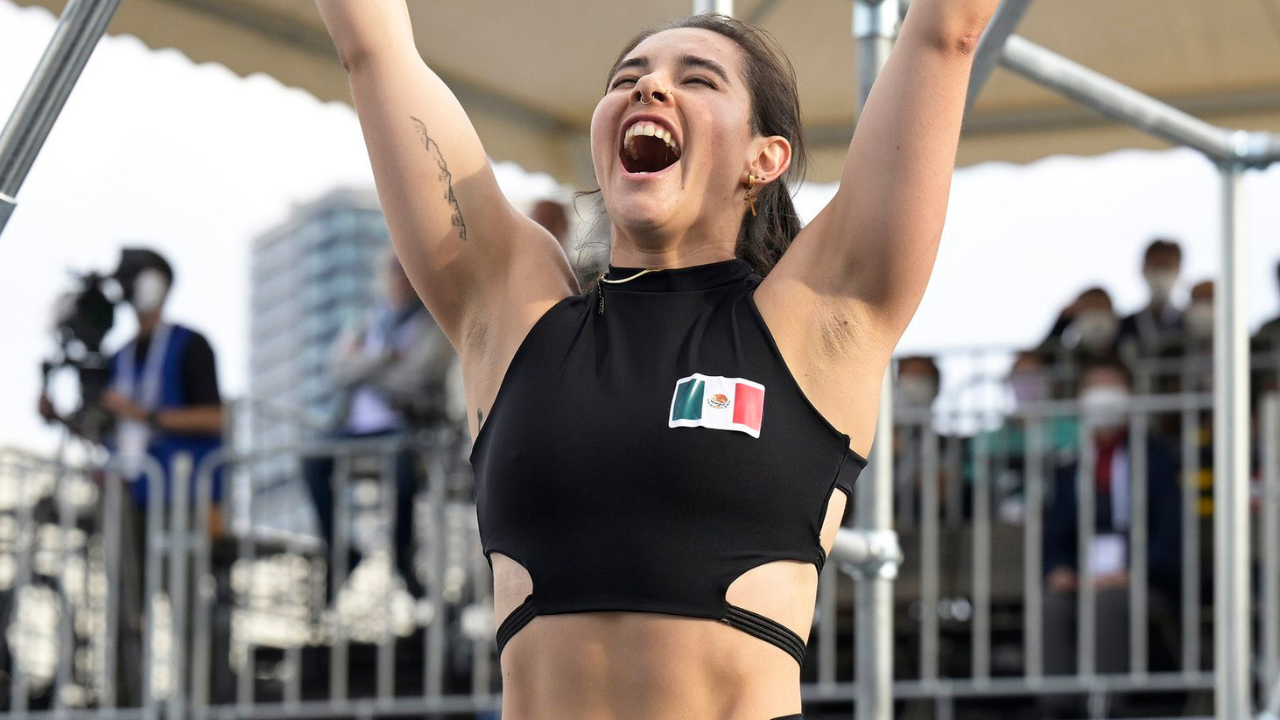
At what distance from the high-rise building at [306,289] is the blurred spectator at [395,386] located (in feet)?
131

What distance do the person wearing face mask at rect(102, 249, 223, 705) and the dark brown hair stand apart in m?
3.81

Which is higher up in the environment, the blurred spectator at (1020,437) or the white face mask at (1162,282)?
the white face mask at (1162,282)

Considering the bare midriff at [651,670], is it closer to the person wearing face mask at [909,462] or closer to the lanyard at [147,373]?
the person wearing face mask at [909,462]

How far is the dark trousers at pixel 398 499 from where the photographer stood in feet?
17.6

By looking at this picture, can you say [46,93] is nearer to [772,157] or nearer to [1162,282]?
[772,157]

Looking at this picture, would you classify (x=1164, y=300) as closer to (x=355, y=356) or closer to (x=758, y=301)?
(x=355, y=356)

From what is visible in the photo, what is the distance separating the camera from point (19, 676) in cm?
568

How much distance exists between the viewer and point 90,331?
5.54 metres

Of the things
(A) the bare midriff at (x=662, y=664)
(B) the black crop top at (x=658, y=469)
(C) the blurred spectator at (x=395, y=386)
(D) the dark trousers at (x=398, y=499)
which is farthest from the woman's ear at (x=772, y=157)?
(D) the dark trousers at (x=398, y=499)

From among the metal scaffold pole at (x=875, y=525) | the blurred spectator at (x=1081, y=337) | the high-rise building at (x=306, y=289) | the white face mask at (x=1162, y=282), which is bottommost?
the metal scaffold pole at (x=875, y=525)

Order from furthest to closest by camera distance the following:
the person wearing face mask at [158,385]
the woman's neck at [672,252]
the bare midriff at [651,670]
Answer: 1. the person wearing face mask at [158,385]
2. the woman's neck at [672,252]
3. the bare midriff at [651,670]

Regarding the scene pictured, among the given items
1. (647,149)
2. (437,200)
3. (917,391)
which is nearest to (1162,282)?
(917,391)

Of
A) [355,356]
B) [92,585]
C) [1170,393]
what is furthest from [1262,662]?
[92,585]

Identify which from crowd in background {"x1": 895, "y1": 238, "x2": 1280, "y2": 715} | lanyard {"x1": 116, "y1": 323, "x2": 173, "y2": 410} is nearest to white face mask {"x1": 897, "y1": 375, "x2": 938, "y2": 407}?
crowd in background {"x1": 895, "y1": 238, "x2": 1280, "y2": 715}
